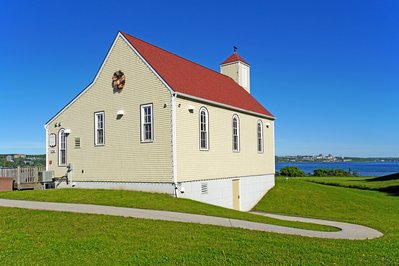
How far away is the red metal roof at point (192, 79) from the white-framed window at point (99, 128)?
4362 millimetres

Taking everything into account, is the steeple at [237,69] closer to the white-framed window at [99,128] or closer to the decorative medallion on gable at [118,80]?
the decorative medallion on gable at [118,80]

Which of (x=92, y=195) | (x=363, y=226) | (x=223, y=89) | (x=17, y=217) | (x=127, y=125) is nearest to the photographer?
(x=17, y=217)

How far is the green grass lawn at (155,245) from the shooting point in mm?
8094

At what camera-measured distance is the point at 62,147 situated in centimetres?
2348

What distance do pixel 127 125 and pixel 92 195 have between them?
409 centimetres

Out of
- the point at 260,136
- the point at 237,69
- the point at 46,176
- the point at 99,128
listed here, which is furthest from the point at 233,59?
the point at 46,176

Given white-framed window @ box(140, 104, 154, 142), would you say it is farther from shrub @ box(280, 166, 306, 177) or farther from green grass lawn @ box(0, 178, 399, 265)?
shrub @ box(280, 166, 306, 177)

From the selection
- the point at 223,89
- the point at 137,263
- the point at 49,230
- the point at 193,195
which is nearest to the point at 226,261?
the point at 137,263

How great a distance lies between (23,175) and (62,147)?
390 centimetres

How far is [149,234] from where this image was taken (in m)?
10.3

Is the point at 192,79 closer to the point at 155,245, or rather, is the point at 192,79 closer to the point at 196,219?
the point at 196,219

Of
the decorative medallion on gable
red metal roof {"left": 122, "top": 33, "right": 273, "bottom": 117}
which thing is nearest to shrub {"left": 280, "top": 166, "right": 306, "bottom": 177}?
red metal roof {"left": 122, "top": 33, "right": 273, "bottom": 117}

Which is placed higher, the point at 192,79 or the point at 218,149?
the point at 192,79

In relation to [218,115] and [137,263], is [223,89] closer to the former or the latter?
[218,115]
